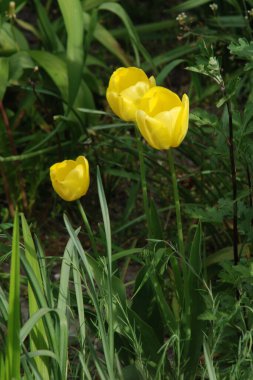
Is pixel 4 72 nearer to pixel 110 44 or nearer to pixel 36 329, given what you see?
pixel 110 44

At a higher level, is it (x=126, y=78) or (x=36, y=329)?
→ (x=126, y=78)

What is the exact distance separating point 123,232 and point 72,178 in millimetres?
1292

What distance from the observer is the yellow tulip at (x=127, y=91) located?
1931 millimetres

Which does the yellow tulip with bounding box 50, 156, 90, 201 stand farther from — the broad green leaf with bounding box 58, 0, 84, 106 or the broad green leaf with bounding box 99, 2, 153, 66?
the broad green leaf with bounding box 99, 2, 153, 66

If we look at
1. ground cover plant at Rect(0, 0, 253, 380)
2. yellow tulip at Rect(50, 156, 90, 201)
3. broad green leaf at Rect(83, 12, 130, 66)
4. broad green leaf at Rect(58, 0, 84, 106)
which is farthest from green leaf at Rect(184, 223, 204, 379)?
broad green leaf at Rect(83, 12, 130, 66)

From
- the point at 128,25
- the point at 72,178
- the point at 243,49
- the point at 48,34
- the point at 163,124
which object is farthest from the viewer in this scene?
the point at 48,34

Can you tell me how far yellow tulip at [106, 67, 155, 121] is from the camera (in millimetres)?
1931

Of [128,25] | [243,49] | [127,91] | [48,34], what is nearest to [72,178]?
[127,91]

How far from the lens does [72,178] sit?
1923 mm

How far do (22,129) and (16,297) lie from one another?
1.99 metres

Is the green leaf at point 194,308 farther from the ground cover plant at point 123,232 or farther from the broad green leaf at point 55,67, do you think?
the broad green leaf at point 55,67

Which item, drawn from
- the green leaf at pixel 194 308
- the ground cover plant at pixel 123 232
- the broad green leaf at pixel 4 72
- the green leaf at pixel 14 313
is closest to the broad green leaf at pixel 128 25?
the ground cover plant at pixel 123 232

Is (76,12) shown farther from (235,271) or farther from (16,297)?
(16,297)

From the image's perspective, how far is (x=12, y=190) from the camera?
330 centimetres
